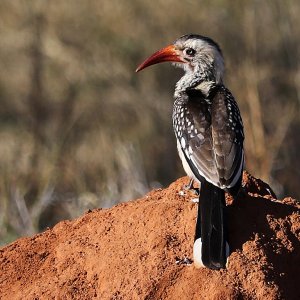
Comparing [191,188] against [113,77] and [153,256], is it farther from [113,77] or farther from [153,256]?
[113,77]

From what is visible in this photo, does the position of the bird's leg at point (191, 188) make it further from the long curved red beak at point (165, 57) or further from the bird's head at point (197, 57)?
the long curved red beak at point (165, 57)

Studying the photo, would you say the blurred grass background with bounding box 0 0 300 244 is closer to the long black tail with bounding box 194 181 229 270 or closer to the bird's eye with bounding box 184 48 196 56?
the bird's eye with bounding box 184 48 196 56

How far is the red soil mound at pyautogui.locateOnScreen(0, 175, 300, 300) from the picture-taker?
4.92 meters

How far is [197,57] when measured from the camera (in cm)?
759

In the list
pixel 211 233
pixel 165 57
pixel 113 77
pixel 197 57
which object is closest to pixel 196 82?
pixel 197 57

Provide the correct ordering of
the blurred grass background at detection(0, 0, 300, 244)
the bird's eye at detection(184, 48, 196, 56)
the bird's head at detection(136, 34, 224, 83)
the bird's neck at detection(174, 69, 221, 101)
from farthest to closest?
the blurred grass background at detection(0, 0, 300, 244) → the bird's eye at detection(184, 48, 196, 56) → the bird's head at detection(136, 34, 224, 83) → the bird's neck at detection(174, 69, 221, 101)

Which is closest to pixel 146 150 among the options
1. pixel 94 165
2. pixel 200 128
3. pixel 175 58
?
pixel 94 165

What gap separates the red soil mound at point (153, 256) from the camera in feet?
16.1

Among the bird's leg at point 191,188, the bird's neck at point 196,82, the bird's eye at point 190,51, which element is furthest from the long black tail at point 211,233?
the bird's eye at point 190,51

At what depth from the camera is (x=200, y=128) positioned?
246 inches

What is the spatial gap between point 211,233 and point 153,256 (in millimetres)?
316

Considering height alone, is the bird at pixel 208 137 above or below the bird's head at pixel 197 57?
below

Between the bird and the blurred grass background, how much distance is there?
5358 mm

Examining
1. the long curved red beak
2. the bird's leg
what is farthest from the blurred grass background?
the bird's leg
